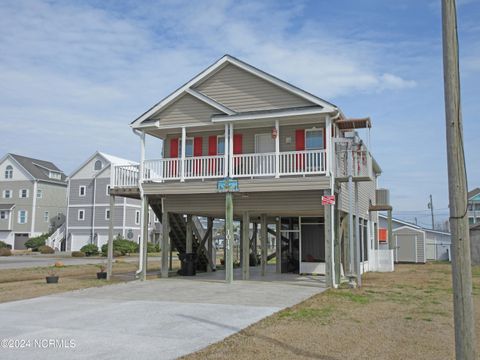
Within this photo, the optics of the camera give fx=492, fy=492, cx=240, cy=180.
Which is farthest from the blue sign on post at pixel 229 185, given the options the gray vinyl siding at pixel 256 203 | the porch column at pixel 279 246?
the porch column at pixel 279 246

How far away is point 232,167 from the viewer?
1858 centimetres

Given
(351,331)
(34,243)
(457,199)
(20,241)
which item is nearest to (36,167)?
(20,241)

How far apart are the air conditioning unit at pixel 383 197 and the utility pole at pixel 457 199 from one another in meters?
23.6

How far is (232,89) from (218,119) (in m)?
1.81

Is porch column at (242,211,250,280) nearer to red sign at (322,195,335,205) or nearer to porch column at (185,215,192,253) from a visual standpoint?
porch column at (185,215,192,253)

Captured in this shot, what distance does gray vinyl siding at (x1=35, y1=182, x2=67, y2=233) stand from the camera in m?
58.7

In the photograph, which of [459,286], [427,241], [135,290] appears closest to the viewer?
[459,286]

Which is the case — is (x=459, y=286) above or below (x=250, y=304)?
above

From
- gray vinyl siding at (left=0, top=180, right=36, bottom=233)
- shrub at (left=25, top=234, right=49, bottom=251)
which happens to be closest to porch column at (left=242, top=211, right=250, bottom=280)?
shrub at (left=25, top=234, right=49, bottom=251)

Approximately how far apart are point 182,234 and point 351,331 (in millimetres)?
14851

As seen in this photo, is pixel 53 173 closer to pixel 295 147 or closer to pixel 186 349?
pixel 295 147

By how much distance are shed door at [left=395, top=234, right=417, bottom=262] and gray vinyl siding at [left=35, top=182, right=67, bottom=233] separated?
41.8 m

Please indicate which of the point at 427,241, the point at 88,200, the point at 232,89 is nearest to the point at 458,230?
Answer: the point at 232,89

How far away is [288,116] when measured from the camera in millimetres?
17938
